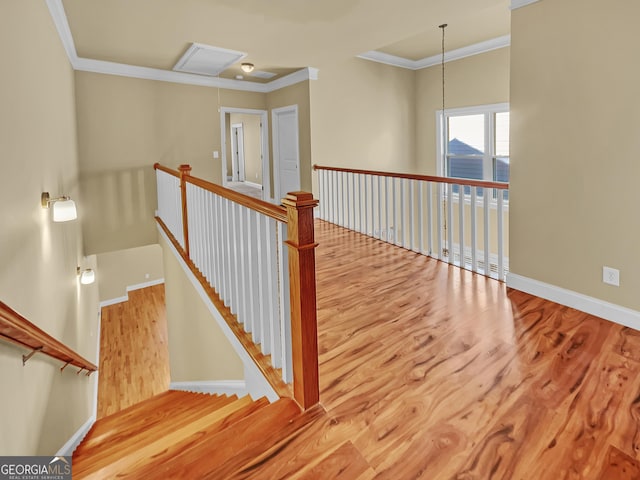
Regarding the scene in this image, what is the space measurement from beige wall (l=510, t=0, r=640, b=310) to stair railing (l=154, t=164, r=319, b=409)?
222 cm

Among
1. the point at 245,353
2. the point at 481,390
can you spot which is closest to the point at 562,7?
the point at 481,390

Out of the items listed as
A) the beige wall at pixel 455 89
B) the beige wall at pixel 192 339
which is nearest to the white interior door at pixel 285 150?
the beige wall at pixel 455 89

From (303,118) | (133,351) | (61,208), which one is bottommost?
(133,351)

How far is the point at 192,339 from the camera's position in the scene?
490cm

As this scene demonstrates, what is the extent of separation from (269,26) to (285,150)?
114 inches

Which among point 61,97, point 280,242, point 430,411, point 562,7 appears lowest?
point 430,411

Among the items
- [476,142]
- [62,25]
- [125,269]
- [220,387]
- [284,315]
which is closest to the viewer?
[284,315]

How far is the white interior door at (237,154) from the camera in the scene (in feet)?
38.8

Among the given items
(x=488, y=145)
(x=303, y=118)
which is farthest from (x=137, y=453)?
(x=488, y=145)

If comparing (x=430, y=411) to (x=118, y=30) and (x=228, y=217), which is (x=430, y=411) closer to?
(x=228, y=217)

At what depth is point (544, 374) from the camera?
2.08m

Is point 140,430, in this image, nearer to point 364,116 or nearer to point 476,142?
point 364,116

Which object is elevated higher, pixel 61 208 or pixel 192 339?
pixel 61 208

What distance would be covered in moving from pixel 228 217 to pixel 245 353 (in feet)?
2.86
